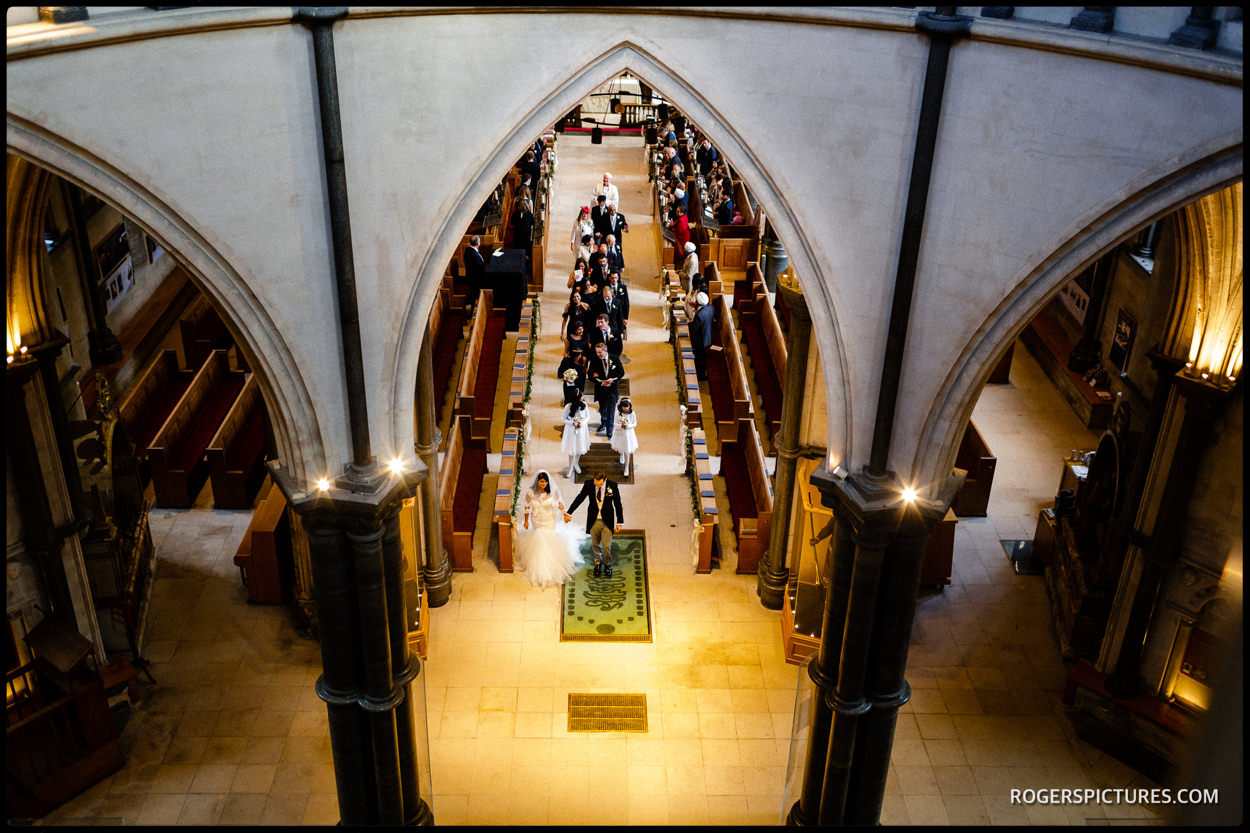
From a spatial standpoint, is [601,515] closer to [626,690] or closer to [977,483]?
[626,690]

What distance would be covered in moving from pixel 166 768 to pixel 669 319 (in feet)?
36.4

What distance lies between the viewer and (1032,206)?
6.76m

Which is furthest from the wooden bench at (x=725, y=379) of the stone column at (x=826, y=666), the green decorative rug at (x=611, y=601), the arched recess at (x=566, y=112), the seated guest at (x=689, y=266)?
the arched recess at (x=566, y=112)

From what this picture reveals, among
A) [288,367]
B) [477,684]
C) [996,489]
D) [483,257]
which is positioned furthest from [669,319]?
[288,367]

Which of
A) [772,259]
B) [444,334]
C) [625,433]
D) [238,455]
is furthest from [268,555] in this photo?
[772,259]

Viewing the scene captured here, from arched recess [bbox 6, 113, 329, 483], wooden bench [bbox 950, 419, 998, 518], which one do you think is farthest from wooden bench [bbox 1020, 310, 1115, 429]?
arched recess [bbox 6, 113, 329, 483]

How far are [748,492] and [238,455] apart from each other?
6715 mm

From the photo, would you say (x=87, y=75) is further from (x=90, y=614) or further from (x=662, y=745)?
(x=662, y=745)

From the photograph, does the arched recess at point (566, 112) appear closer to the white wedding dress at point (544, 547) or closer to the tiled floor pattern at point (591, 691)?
the tiled floor pattern at point (591, 691)

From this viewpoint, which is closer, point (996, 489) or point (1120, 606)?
point (1120, 606)

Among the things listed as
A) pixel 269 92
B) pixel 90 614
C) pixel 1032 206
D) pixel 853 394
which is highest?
pixel 269 92

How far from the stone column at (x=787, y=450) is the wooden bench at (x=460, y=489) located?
350 cm

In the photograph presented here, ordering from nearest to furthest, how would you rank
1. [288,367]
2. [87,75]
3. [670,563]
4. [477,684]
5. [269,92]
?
[87,75], [269,92], [288,367], [477,684], [670,563]

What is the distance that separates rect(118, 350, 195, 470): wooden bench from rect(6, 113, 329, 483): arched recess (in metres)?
8.22
